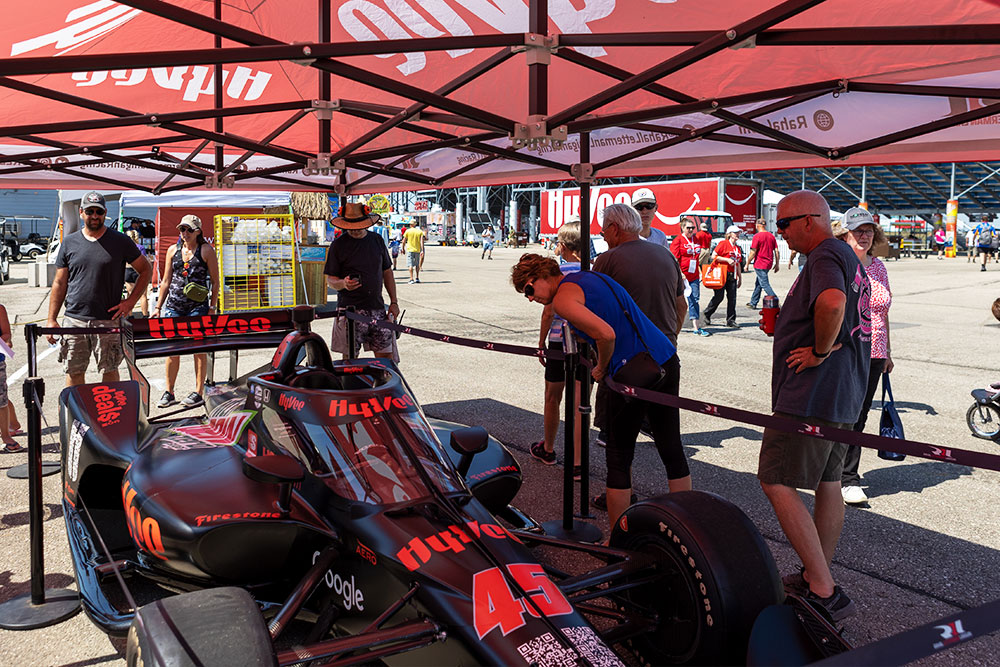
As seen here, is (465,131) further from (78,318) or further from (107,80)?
(78,318)

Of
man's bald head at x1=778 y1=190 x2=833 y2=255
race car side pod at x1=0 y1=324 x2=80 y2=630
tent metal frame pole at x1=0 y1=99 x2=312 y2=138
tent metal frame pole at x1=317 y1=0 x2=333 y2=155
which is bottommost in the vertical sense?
→ race car side pod at x1=0 y1=324 x2=80 y2=630

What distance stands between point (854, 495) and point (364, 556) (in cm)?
354

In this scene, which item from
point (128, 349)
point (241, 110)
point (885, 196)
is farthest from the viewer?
point (885, 196)

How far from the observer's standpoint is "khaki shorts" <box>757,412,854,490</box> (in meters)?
3.47

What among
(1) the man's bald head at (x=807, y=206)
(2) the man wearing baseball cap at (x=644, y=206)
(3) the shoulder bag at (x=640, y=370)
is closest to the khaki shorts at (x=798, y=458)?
(3) the shoulder bag at (x=640, y=370)

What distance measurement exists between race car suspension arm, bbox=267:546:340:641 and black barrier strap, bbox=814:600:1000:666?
1.87m

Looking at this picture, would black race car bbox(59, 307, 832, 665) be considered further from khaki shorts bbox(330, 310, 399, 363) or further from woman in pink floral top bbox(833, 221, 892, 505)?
khaki shorts bbox(330, 310, 399, 363)

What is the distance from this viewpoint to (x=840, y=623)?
11.6ft

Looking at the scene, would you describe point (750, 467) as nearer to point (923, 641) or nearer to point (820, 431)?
point (820, 431)

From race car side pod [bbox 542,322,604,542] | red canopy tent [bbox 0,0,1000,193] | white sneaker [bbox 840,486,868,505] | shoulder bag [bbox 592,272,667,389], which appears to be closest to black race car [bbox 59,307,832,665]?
race car side pod [bbox 542,322,604,542]

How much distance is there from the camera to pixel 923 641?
167 cm

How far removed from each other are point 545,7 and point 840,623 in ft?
10.7

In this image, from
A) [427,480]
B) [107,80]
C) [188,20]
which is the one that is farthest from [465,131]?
[427,480]

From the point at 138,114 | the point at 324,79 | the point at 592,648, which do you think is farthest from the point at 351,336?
the point at 592,648
